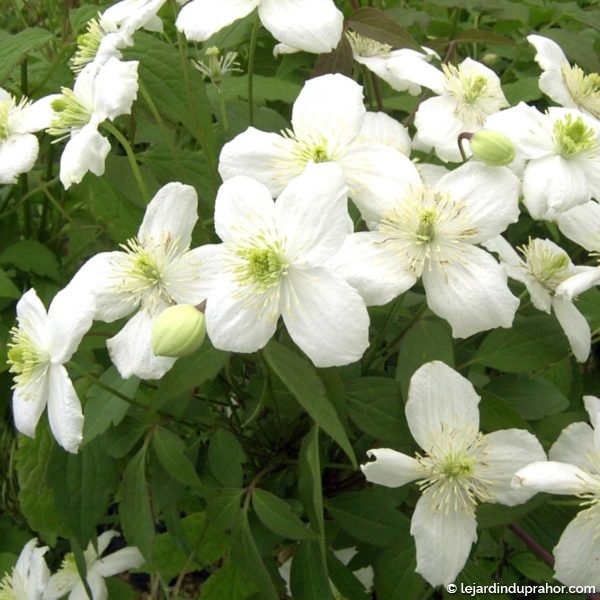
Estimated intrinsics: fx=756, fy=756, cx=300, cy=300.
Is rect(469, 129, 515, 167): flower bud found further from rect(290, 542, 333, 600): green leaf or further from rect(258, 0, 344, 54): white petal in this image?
rect(290, 542, 333, 600): green leaf

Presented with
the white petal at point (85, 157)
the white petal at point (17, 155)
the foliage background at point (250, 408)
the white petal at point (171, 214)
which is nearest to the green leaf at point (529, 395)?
the foliage background at point (250, 408)

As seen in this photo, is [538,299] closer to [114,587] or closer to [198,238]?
[198,238]

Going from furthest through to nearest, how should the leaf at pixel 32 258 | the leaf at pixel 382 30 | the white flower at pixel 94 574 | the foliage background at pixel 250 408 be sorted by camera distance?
the white flower at pixel 94 574 < the leaf at pixel 32 258 < the leaf at pixel 382 30 < the foliage background at pixel 250 408

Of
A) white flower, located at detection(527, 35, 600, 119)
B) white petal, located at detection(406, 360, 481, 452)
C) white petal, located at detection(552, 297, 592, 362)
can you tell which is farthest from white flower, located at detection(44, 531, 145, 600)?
white flower, located at detection(527, 35, 600, 119)

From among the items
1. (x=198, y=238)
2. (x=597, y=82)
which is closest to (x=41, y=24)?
(x=198, y=238)

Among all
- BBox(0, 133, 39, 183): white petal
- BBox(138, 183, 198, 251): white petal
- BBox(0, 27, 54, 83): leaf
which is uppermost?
BBox(0, 27, 54, 83): leaf

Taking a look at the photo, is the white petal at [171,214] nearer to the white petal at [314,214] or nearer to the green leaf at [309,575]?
the white petal at [314,214]
